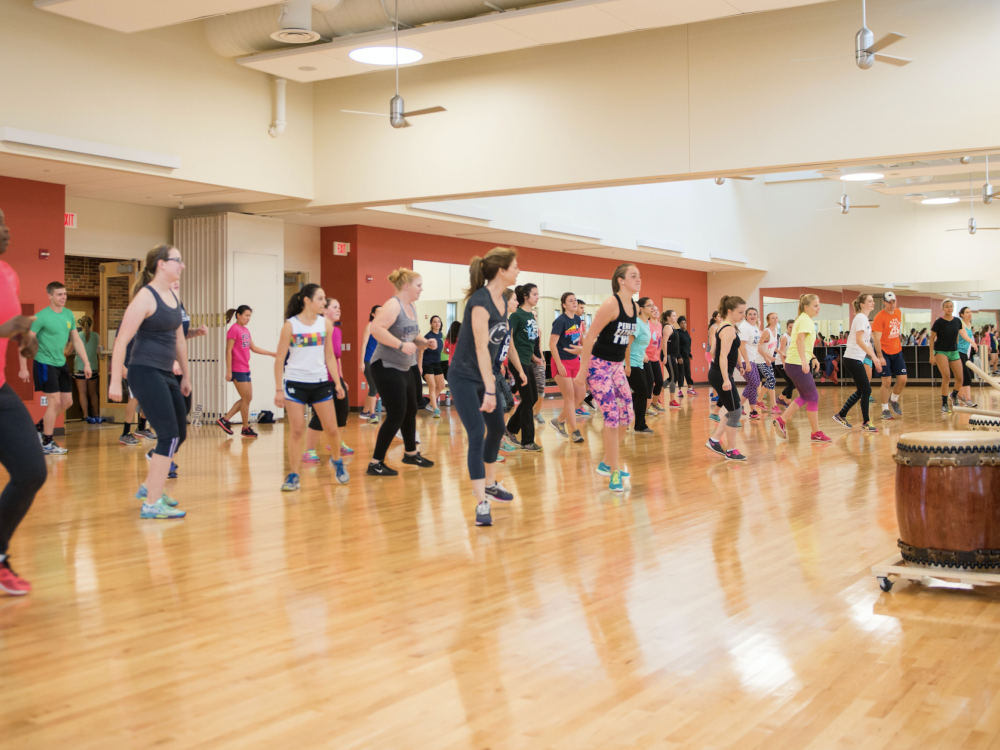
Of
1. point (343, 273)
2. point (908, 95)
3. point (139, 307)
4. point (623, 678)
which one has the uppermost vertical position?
point (908, 95)

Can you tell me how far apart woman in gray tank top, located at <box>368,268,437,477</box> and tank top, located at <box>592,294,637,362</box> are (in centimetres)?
121

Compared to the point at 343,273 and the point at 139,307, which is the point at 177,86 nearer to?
the point at 343,273

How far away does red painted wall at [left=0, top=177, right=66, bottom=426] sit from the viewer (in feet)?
35.8

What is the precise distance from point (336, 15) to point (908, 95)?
5911 millimetres

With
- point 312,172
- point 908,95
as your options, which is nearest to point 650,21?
point 908,95

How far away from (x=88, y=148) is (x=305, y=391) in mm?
5161

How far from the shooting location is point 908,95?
9.27m

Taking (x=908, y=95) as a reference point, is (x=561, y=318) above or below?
below

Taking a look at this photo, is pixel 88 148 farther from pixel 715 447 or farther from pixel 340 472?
pixel 715 447

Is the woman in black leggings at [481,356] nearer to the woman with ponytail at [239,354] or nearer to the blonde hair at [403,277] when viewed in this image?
the blonde hair at [403,277]

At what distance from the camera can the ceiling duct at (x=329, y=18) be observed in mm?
9242

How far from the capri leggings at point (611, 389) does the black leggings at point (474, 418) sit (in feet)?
4.15

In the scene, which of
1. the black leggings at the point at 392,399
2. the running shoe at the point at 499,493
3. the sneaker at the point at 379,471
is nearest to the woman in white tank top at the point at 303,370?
the black leggings at the point at 392,399

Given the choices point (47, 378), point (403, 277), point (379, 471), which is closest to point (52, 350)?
point (47, 378)
